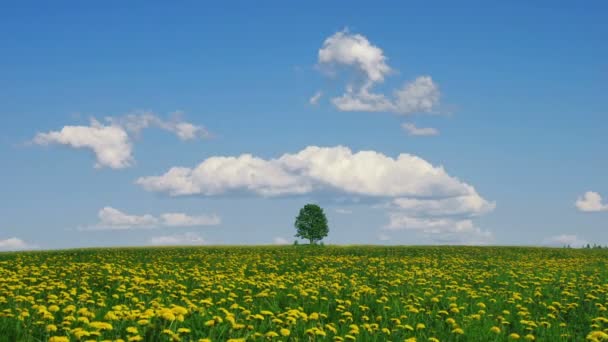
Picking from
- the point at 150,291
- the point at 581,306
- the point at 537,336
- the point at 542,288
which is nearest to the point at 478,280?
the point at 542,288

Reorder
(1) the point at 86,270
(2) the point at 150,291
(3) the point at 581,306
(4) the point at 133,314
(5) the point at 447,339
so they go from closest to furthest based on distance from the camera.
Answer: (4) the point at 133,314 → (5) the point at 447,339 → (2) the point at 150,291 → (3) the point at 581,306 → (1) the point at 86,270

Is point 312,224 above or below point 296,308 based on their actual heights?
above

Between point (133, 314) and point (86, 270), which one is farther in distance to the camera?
point (86, 270)

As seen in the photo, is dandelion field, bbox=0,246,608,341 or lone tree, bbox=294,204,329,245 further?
lone tree, bbox=294,204,329,245

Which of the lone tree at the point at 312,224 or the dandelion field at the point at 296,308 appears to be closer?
the dandelion field at the point at 296,308

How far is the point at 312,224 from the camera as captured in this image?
75812 mm

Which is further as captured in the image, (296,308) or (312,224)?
(312,224)

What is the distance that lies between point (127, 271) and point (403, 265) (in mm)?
12206

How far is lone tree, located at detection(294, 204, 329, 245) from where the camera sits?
75.4 metres

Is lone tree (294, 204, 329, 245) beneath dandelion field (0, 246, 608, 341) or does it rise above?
above

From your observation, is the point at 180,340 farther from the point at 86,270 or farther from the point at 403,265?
the point at 403,265

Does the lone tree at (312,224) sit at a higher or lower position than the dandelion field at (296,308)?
higher

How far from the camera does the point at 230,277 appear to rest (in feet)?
60.6

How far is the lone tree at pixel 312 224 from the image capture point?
75.4 metres
